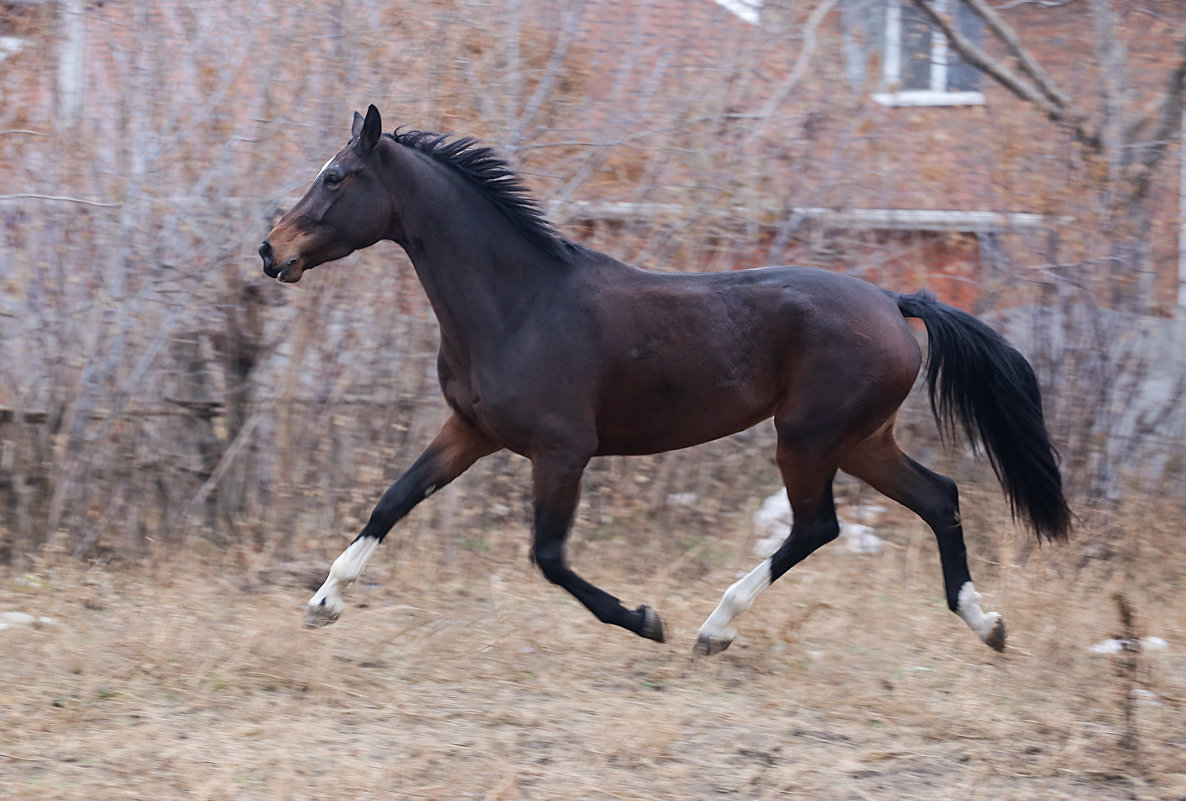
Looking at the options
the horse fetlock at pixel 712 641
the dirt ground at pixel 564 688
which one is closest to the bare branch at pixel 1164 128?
the dirt ground at pixel 564 688

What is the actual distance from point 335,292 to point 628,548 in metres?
2.11

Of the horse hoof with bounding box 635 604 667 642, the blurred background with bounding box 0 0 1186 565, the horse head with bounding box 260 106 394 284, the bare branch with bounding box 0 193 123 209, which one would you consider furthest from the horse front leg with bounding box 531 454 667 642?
the bare branch with bounding box 0 193 123 209

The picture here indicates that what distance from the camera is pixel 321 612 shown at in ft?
15.5

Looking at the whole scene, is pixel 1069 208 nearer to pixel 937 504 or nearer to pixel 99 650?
pixel 937 504

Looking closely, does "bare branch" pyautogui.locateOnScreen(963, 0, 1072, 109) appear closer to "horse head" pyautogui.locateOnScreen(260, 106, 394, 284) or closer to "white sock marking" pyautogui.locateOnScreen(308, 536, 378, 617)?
"horse head" pyautogui.locateOnScreen(260, 106, 394, 284)

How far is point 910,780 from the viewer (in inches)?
150

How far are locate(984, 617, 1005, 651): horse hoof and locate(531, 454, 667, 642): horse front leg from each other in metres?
1.30

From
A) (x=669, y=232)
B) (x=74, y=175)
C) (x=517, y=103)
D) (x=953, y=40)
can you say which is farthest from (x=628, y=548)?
(x=953, y=40)

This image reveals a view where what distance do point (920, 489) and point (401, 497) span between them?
6.98ft

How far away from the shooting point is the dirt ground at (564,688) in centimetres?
370

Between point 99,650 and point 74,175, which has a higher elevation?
point 74,175

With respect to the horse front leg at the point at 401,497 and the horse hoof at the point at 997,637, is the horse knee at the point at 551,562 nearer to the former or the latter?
the horse front leg at the point at 401,497

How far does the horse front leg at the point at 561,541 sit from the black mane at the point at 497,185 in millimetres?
832

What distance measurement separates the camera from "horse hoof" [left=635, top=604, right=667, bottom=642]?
4.75 meters
